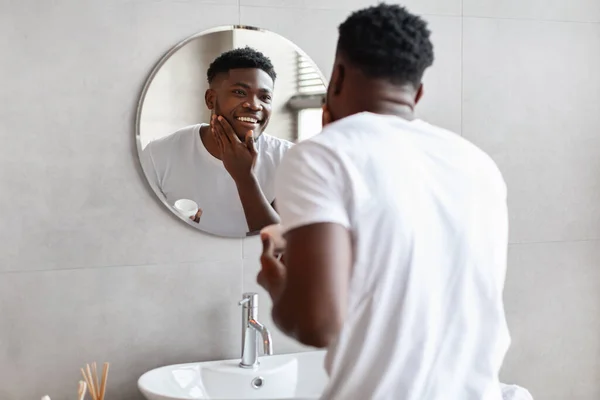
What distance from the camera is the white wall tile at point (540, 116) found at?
2211mm

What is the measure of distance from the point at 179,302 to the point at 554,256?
1.13 meters

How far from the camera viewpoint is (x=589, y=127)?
2324 mm

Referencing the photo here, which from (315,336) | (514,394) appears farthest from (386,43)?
(514,394)

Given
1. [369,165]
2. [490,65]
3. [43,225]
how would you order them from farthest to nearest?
1. [490,65]
2. [43,225]
3. [369,165]

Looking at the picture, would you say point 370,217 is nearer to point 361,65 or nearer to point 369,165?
point 369,165

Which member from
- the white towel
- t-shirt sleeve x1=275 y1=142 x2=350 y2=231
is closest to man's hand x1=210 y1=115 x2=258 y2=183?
the white towel

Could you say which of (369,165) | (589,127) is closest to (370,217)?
(369,165)

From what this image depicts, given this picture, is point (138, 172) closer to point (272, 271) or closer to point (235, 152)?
point (235, 152)

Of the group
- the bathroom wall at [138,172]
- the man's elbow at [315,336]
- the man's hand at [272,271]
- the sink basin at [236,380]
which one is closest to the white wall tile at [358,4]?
the bathroom wall at [138,172]

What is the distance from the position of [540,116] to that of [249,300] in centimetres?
103

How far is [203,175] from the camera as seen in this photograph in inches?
77.2

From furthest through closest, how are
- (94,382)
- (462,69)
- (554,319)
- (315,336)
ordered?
1. (554,319)
2. (462,69)
3. (94,382)
4. (315,336)

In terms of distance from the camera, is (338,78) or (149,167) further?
(149,167)

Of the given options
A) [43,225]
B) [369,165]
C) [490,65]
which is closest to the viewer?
[369,165]
